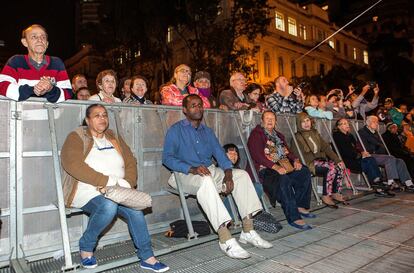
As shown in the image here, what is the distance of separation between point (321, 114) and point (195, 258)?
560 centimetres

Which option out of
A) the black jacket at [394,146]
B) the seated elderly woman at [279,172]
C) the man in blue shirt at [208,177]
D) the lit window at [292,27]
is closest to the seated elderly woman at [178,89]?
the man in blue shirt at [208,177]

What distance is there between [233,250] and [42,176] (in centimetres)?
246

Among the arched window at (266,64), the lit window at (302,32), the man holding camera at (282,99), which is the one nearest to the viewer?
the man holding camera at (282,99)

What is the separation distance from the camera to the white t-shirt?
11.9ft

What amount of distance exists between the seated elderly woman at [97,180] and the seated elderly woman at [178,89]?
6.04ft

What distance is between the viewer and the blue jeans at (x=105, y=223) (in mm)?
Answer: 3508

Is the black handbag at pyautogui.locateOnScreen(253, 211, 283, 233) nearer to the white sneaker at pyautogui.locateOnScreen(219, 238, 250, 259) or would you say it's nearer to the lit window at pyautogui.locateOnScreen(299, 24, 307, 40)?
the white sneaker at pyautogui.locateOnScreen(219, 238, 250, 259)

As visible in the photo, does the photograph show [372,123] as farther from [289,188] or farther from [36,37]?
[36,37]

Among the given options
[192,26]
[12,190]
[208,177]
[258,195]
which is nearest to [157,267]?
[208,177]

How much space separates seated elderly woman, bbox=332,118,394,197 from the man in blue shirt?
3.96 metres

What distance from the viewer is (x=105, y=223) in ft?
11.6

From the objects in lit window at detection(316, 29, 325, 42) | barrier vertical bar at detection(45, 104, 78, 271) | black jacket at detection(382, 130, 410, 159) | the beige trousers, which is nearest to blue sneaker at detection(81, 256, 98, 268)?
barrier vertical bar at detection(45, 104, 78, 271)

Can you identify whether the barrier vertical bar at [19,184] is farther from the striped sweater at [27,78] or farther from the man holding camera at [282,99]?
the man holding camera at [282,99]

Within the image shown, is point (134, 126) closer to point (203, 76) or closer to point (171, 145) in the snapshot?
point (171, 145)
